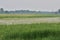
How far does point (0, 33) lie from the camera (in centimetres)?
1648

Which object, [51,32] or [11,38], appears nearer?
[11,38]

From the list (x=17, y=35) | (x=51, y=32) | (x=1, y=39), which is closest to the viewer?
(x=1, y=39)

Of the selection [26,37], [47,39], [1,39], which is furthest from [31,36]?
[1,39]

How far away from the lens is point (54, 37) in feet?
50.6

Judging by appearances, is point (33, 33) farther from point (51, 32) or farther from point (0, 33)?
point (0, 33)

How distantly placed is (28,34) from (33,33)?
20.4 inches

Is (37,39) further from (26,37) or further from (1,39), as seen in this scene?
(1,39)

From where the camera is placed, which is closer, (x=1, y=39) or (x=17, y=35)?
(x=1, y=39)

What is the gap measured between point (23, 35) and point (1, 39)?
207cm

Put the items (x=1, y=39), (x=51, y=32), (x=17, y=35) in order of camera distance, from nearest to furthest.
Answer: (x=1, y=39) → (x=17, y=35) → (x=51, y=32)

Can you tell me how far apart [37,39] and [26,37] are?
3.31 feet

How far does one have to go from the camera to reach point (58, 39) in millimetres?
14805

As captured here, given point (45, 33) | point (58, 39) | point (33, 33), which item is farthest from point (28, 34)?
point (58, 39)

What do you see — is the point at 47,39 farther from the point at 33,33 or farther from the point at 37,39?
the point at 33,33
